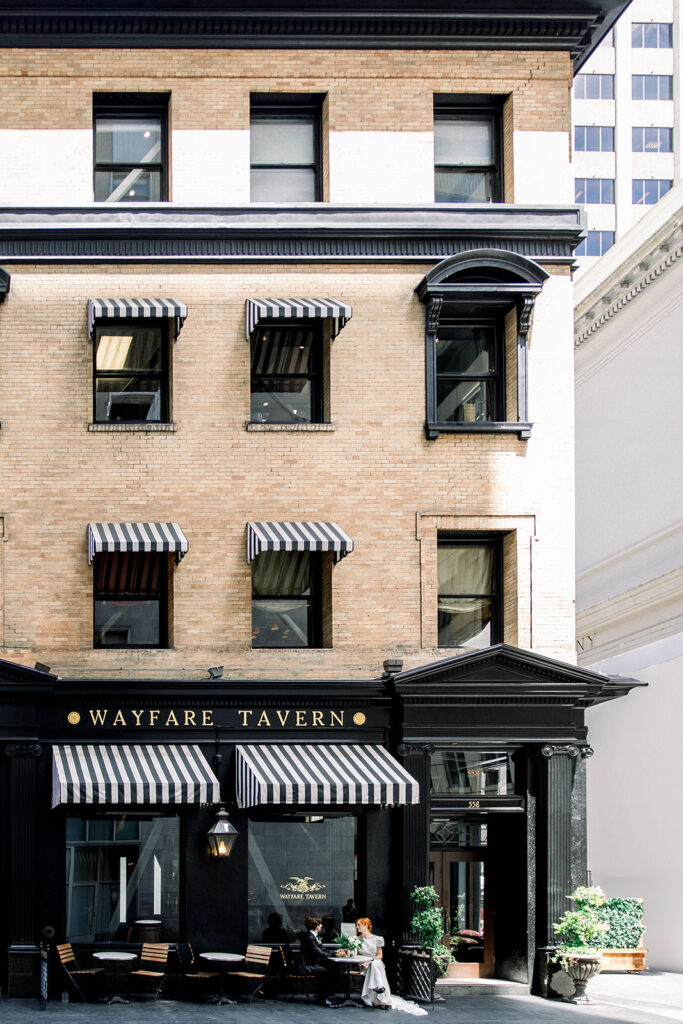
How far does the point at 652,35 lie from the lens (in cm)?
7044

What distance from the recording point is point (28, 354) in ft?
85.3

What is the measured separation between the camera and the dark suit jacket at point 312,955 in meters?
23.8

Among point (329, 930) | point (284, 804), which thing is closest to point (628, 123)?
point (284, 804)

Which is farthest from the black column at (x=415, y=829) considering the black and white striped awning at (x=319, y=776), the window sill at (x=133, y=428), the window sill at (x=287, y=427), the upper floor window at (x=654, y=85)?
the upper floor window at (x=654, y=85)

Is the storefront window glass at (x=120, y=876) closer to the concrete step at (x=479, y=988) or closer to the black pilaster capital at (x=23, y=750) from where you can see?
the black pilaster capital at (x=23, y=750)

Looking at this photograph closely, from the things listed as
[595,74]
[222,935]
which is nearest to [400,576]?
[222,935]

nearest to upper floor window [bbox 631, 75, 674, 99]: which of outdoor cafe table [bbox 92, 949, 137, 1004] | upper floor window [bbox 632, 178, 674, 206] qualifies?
upper floor window [bbox 632, 178, 674, 206]

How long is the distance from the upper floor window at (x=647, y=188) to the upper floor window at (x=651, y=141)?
1346 millimetres

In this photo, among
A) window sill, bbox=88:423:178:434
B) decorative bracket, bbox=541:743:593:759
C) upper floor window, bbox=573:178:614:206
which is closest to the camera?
decorative bracket, bbox=541:743:593:759

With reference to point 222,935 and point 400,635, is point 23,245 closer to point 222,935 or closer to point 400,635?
point 400,635

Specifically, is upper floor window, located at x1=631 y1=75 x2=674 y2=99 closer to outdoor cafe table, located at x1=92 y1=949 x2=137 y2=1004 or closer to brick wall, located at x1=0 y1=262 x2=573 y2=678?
brick wall, located at x1=0 y1=262 x2=573 y2=678

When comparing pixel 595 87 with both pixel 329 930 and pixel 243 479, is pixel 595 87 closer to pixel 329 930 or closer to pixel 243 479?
pixel 243 479

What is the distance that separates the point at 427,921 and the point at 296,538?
20.7 feet

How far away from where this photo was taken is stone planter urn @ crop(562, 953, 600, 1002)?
24.4 meters
